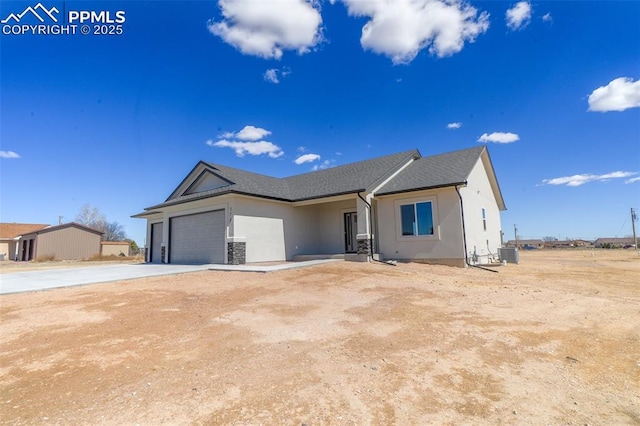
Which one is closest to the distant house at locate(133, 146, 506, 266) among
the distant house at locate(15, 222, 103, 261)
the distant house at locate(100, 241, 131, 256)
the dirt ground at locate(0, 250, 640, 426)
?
the dirt ground at locate(0, 250, 640, 426)

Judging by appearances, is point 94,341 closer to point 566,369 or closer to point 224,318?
point 224,318

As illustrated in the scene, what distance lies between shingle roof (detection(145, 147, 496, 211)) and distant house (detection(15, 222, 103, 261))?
22.5 m

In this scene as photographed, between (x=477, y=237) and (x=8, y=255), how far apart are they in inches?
2101

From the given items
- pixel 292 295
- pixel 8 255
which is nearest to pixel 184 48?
pixel 292 295

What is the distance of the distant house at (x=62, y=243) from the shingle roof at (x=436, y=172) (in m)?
35.2

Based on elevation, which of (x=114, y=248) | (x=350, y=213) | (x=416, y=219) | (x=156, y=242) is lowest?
(x=114, y=248)

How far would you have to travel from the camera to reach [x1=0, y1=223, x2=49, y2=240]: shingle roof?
1517 inches

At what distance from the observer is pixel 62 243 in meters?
32.6

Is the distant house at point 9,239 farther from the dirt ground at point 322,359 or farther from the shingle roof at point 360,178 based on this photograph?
the dirt ground at point 322,359

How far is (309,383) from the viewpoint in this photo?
3104mm

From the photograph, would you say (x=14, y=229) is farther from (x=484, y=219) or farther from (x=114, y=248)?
(x=484, y=219)

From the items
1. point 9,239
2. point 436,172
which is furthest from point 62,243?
point 436,172

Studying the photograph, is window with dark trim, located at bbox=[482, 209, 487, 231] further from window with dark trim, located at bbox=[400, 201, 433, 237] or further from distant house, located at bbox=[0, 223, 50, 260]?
distant house, located at bbox=[0, 223, 50, 260]

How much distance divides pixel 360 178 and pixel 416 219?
3828 millimetres
